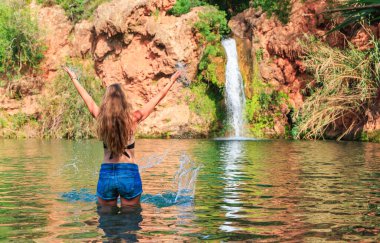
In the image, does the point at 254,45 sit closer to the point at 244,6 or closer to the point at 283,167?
the point at 244,6

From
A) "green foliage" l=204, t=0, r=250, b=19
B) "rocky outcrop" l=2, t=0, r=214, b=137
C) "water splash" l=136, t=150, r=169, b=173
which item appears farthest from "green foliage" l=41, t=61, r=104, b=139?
"water splash" l=136, t=150, r=169, b=173

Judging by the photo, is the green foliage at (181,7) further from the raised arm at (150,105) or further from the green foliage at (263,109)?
the raised arm at (150,105)

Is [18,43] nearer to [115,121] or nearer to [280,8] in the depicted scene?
[280,8]

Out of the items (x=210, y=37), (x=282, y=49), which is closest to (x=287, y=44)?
(x=282, y=49)

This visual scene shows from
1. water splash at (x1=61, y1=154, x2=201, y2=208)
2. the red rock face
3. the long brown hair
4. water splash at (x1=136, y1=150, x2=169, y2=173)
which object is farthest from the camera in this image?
the red rock face

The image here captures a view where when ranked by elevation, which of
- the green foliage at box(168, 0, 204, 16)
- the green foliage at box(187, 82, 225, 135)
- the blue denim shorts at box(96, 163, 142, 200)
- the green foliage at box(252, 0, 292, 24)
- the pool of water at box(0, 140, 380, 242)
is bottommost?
the pool of water at box(0, 140, 380, 242)

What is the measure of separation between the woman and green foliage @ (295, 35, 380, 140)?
67.1 ft

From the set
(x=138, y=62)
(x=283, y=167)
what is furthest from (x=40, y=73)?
(x=283, y=167)

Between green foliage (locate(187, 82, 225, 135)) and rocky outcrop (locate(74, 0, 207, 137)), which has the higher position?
rocky outcrop (locate(74, 0, 207, 137))

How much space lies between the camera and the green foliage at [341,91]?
2762cm

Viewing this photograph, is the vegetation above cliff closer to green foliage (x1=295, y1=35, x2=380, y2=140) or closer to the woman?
green foliage (x1=295, y1=35, x2=380, y2=140)

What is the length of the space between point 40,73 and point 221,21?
12487 mm

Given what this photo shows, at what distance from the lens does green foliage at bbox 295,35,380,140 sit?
27.6 meters

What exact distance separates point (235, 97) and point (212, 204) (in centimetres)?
2527
